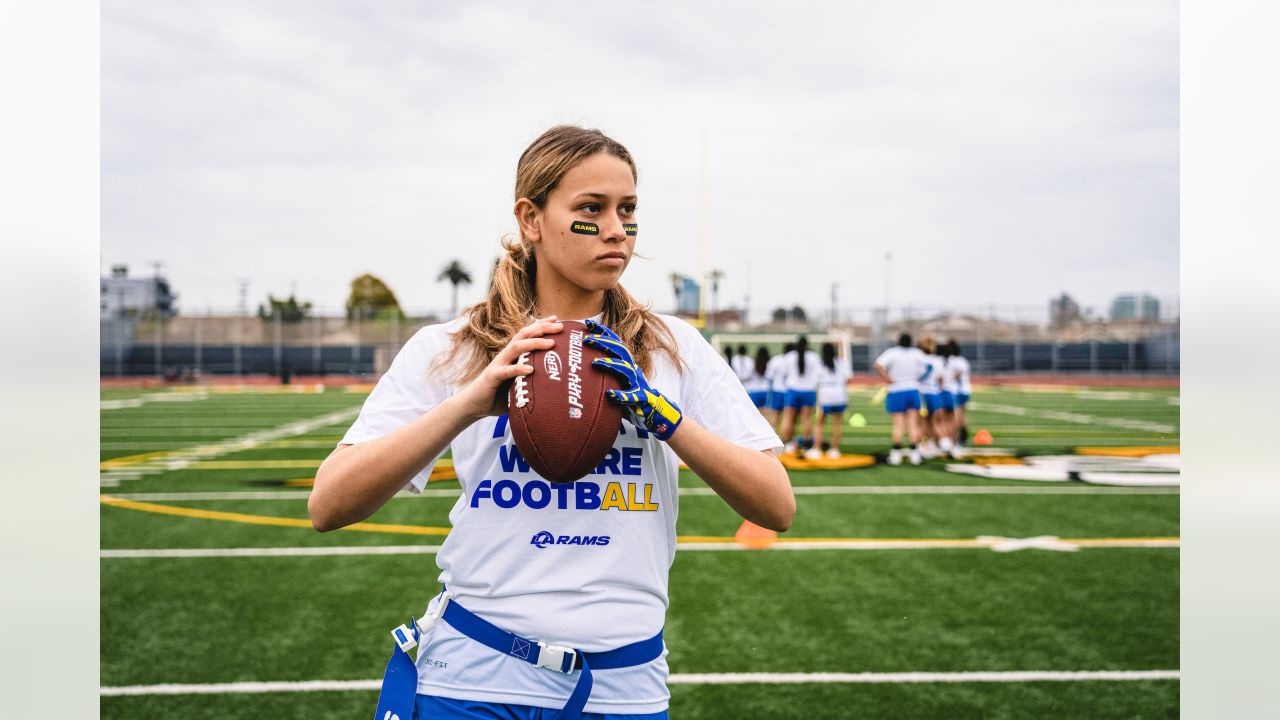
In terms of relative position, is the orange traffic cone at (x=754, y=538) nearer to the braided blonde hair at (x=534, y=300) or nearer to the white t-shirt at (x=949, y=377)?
the braided blonde hair at (x=534, y=300)

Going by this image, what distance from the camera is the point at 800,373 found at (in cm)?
1331

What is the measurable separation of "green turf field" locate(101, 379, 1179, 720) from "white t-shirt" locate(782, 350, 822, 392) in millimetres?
2273

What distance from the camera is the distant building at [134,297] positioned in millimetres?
43719

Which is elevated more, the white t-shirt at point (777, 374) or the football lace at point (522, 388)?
the football lace at point (522, 388)

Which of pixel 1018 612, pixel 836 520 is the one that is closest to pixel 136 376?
pixel 836 520

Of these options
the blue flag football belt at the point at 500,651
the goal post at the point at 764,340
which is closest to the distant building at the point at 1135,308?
the goal post at the point at 764,340

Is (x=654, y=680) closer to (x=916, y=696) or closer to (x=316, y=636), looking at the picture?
(x=916, y=696)

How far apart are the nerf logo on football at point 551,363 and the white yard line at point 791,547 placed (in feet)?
19.4

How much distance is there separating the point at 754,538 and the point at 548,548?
6111mm

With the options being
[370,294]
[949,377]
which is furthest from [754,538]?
[370,294]

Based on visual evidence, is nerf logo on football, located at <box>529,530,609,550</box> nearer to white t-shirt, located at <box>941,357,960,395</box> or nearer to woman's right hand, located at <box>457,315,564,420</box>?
woman's right hand, located at <box>457,315,564,420</box>

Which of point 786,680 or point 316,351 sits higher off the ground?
point 316,351

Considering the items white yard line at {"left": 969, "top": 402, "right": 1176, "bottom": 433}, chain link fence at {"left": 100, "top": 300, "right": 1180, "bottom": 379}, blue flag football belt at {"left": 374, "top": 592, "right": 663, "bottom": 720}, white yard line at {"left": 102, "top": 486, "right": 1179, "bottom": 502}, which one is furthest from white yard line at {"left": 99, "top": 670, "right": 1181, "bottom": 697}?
chain link fence at {"left": 100, "top": 300, "right": 1180, "bottom": 379}

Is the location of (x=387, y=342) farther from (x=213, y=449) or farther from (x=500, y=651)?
(x=500, y=651)
